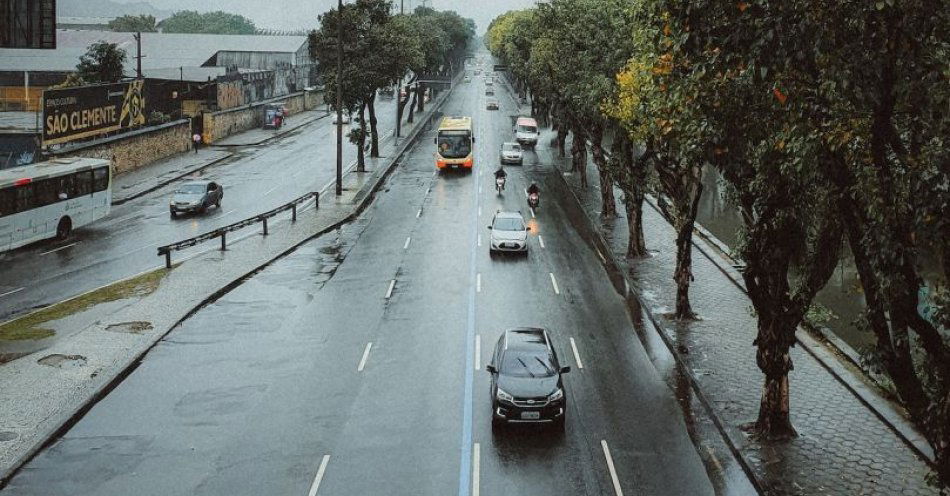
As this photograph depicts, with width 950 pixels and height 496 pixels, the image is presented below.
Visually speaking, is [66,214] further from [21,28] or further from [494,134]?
[494,134]

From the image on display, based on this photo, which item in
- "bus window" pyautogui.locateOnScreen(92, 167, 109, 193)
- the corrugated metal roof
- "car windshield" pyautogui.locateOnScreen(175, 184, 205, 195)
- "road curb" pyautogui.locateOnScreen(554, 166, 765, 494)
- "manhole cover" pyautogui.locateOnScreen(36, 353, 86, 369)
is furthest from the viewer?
the corrugated metal roof

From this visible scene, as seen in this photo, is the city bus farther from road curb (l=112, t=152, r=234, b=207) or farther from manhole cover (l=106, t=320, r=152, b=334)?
manhole cover (l=106, t=320, r=152, b=334)

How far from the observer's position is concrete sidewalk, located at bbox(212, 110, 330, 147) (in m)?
74.6

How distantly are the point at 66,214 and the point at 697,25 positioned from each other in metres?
33.1

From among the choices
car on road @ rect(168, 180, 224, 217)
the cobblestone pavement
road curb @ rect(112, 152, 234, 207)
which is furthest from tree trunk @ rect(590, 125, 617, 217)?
road curb @ rect(112, 152, 234, 207)

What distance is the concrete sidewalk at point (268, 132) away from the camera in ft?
245

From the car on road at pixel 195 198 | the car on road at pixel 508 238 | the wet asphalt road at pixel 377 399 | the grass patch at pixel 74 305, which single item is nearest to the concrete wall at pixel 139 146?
the car on road at pixel 195 198

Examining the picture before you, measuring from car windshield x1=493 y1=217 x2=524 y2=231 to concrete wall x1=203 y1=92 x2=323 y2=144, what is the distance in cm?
4220

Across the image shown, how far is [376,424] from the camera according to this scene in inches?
750

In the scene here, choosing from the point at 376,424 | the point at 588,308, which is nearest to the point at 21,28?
the point at 588,308

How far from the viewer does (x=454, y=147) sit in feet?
195

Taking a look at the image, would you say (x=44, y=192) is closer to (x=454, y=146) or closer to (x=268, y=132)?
(x=454, y=146)

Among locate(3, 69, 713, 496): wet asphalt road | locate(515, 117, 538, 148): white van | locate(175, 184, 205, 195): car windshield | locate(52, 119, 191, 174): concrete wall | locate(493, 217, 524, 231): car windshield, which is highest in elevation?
locate(515, 117, 538, 148): white van

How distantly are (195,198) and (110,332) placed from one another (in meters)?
20.3
